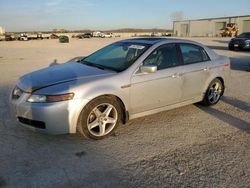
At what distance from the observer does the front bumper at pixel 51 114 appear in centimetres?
344

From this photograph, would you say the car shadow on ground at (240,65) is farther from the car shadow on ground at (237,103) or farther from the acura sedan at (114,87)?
the acura sedan at (114,87)

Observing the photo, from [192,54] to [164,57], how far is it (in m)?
0.82

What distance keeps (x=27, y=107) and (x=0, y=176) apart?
99 centimetres

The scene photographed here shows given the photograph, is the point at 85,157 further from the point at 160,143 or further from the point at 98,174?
the point at 160,143

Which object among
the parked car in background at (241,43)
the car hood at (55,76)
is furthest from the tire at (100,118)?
the parked car in background at (241,43)

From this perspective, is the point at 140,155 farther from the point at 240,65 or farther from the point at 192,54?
the point at 240,65

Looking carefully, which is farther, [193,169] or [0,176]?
[193,169]

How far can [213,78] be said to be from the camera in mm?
5375

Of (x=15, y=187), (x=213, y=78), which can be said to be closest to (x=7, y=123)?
(x=15, y=187)

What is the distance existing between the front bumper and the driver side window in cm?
145

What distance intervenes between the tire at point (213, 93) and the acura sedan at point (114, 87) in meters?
0.04

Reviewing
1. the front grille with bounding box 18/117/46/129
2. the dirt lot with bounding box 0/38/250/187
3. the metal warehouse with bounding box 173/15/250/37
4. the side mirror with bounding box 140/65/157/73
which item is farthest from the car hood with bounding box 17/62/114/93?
the metal warehouse with bounding box 173/15/250/37

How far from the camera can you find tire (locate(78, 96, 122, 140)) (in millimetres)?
3689

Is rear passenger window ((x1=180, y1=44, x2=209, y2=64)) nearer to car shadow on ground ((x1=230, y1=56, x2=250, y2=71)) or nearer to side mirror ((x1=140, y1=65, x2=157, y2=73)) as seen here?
side mirror ((x1=140, y1=65, x2=157, y2=73))
